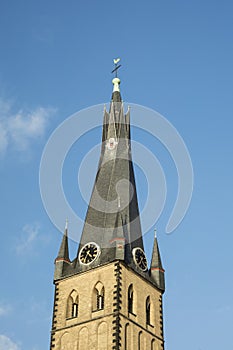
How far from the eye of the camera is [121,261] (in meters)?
57.6

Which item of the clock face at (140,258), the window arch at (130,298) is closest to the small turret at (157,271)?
the clock face at (140,258)

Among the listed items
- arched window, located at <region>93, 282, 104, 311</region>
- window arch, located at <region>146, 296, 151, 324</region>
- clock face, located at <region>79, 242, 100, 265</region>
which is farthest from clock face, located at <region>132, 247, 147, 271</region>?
arched window, located at <region>93, 282, 104, 311</region>

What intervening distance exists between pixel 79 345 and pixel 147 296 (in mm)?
8079

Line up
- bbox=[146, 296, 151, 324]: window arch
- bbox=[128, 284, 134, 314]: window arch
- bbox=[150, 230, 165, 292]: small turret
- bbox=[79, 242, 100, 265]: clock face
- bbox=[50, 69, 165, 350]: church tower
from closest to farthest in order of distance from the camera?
bbox=[50, 69, 165, 350]: church tower
bbox=[128, 284, 134, 314]: window arch
bbox=[146, 296, 151, 324]: window arch
bbox=[79, 242, 100, 265]: clock face
bbox=[150, 230, 165, 292]: small turret

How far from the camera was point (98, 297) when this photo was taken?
5722 cm

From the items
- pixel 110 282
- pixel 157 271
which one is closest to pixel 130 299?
pixel 110 282

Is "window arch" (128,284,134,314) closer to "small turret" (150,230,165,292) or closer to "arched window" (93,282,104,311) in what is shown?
"arched window" (93,282,104,311)

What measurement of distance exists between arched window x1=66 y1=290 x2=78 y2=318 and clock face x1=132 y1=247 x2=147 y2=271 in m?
6.28

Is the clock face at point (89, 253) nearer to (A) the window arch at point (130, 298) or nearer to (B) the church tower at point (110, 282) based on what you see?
(B) the church tower at point (110, 282)

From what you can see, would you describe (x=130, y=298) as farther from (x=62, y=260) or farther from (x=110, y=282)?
(x=62, y=260)

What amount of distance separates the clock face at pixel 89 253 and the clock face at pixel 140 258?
3.47 m

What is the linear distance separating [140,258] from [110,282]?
16.8 ft

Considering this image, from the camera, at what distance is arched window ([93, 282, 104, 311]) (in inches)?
2224

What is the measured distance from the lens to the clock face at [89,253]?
59612 mm
